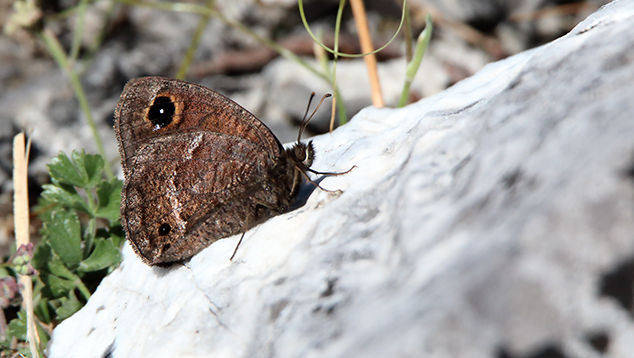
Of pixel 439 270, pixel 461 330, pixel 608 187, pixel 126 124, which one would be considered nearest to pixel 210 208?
pixel 126 124

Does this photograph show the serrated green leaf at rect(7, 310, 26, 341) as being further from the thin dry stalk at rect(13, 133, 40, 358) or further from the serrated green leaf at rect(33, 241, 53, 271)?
the serrated green leaf at rect(33, 241, 53, 271)

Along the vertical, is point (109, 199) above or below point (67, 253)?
above

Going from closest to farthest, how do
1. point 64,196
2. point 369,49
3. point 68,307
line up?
1. point 68,307
2. point 64,196
3. point 369,49

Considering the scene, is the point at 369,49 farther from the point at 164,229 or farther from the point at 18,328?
the point at 18,328

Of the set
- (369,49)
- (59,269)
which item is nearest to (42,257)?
(59,269)

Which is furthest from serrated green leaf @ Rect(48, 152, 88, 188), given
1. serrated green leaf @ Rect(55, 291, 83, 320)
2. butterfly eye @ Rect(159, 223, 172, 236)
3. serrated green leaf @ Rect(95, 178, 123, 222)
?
butterfly eye @ Rect(159, 223, 172, 236)

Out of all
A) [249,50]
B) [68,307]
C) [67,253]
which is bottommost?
[68,307]
